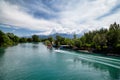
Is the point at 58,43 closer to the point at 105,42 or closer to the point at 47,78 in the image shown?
the point at 105,42

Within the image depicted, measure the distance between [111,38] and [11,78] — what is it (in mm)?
31622

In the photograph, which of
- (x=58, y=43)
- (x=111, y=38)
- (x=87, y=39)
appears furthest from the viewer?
(x=58, y=43)

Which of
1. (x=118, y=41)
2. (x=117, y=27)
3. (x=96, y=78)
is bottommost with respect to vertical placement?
(x=96, y=78)

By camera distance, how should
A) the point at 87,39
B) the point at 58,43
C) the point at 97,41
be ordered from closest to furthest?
the point at 97,41
the point at 87,39
the point at 58,43

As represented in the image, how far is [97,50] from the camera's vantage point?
4000cm

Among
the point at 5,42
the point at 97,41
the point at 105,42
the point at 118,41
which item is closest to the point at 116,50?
the point at 118,41

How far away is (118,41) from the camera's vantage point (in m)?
35.4

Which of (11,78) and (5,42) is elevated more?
(5,42)

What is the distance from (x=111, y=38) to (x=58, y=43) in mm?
35686

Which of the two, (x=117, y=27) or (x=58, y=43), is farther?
(x=58, y=43)

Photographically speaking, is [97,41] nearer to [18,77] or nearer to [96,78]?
[96,78]

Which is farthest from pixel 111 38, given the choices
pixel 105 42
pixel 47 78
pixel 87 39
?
pixel 47 78

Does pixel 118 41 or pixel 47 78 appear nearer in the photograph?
pixel 47 78

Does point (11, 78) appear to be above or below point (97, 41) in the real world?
below
